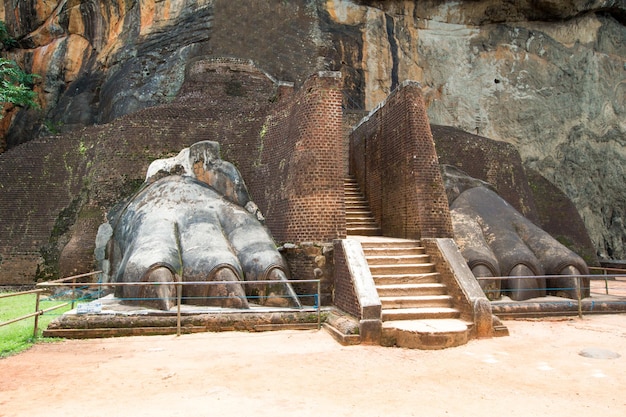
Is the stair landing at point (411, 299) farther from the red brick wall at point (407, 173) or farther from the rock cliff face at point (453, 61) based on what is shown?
the rock cliff face at point (453, 61)

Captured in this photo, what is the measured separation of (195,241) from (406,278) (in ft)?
13.2

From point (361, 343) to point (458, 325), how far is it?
1.50 meters

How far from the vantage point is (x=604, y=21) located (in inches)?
1189

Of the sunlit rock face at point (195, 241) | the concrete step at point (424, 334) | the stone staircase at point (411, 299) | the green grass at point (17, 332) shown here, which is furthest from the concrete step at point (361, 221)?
the green grass at point (17, 332)

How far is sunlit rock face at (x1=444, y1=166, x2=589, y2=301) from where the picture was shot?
1073cm

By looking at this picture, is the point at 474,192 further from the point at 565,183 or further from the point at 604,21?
the point at 604,21

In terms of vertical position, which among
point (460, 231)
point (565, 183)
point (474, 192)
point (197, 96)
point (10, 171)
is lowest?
point (460, 231)

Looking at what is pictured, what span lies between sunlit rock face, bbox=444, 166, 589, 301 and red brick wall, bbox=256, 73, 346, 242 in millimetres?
3601

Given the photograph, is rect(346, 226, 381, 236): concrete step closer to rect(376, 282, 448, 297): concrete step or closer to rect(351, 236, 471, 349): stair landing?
rect(351, 236, 471, 349): stair landing

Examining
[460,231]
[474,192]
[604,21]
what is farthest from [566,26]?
[460,231]

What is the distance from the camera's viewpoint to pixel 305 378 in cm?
553

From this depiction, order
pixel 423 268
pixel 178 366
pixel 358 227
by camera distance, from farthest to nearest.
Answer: pixel 358 227 < pixel 423 268 < pixel 178 366

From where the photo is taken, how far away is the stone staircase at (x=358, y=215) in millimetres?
11406

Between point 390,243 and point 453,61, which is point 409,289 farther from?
point 453,61
